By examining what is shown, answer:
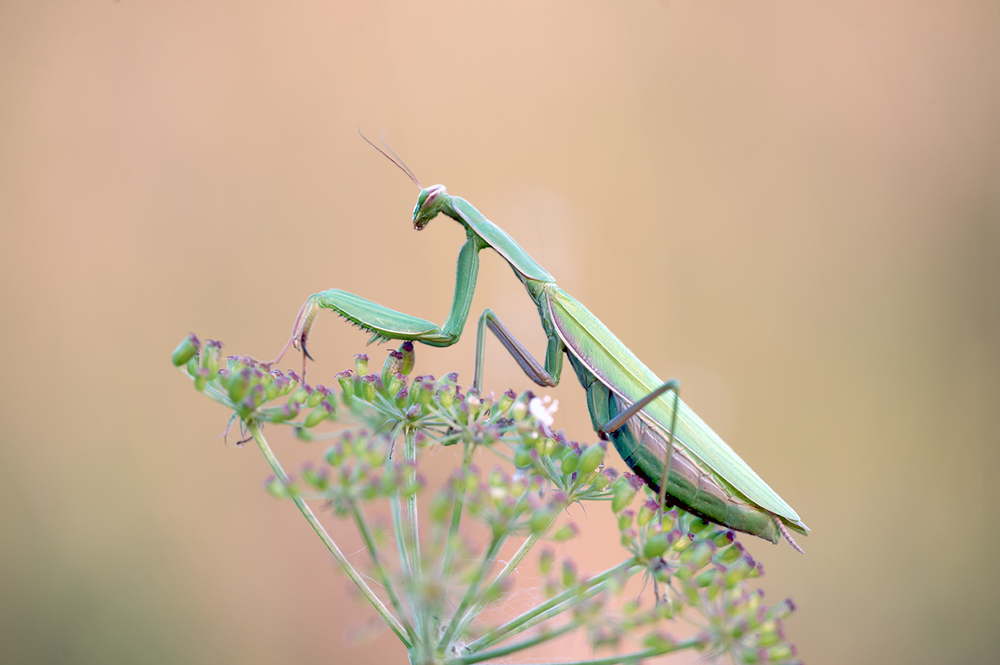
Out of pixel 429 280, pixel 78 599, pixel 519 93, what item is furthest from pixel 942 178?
pixel 78 599

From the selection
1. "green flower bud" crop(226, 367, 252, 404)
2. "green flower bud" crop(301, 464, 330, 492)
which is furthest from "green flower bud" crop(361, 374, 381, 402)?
"green flower bud" crop(301, 464, 330, 492)

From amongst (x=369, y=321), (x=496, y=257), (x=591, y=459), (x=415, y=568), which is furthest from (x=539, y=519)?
(x=496, y=257)

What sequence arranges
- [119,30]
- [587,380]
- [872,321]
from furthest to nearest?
1. [872,321]
2. [119,30]
3. [587,380]

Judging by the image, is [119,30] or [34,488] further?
[119,30]

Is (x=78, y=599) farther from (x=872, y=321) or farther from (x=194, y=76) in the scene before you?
(x=872, y=321)

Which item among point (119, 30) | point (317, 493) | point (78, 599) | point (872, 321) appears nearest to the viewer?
point (317, 493)

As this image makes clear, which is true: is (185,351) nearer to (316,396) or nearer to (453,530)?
(316,396)

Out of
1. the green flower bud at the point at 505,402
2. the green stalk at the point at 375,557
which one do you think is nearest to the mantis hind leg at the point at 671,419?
the green flower bud at the point at 505,402

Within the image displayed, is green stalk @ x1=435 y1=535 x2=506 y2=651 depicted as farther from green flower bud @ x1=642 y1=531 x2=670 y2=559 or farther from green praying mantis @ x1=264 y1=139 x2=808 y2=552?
green praying mantis @ x1=264 y1=139 x2=808 y2=552
